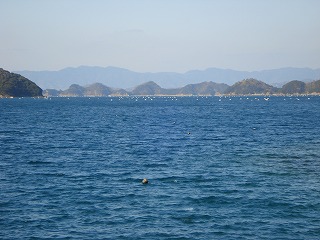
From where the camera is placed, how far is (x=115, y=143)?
77.1 metres

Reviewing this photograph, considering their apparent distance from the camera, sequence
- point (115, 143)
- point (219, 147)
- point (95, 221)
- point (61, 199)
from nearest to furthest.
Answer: point (95, 221) < point (61, 199) < point (219, 147) < point (115, 143)

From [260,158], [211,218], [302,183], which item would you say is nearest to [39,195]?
[211,218]

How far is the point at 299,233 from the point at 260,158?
2844 cm

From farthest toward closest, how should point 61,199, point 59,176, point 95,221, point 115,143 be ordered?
point 115,143, point 59,176, point 61,199, point 95,221

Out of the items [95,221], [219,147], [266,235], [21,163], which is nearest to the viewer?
[266,235]

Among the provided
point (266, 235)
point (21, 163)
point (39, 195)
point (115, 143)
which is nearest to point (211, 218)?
point (266, 235)

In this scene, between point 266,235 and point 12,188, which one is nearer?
point 266,235

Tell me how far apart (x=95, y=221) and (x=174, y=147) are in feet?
131

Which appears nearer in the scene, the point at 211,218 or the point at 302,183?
the point at 211,218

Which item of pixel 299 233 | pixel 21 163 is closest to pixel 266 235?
pixel 299 233

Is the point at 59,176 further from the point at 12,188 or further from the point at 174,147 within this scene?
the point at 174,147

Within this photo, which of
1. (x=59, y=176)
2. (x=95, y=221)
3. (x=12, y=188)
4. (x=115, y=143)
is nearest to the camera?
(x=95, y=221)

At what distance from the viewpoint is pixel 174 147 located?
70.8 metres

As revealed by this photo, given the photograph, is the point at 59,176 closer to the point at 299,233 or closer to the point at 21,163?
the point at 21,163
